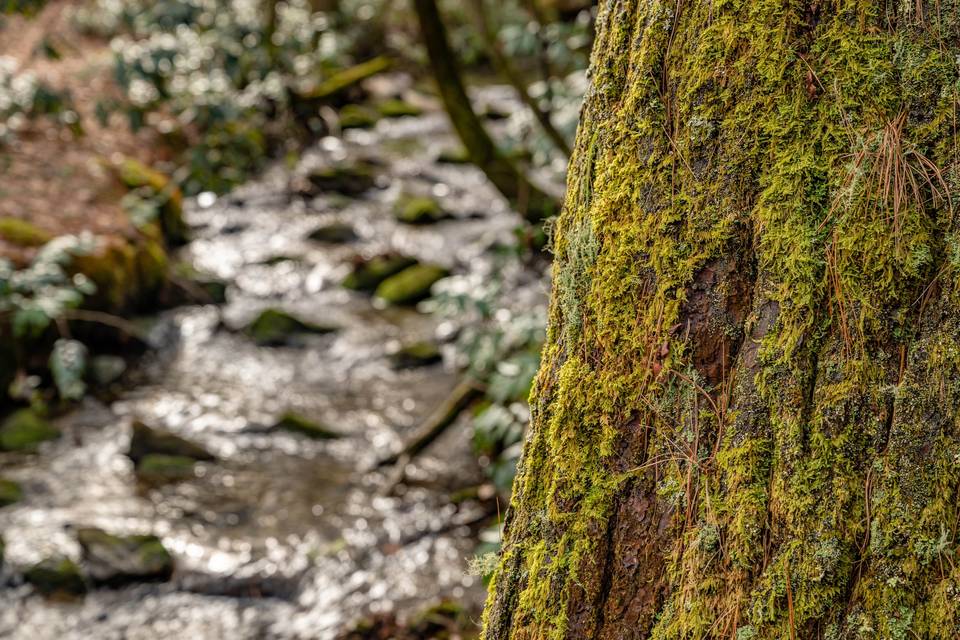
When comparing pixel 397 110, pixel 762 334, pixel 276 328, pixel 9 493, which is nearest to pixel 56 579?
pixel 9 493

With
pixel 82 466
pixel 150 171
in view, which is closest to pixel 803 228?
pixel 82 466

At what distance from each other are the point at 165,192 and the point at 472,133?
3930 millimetres

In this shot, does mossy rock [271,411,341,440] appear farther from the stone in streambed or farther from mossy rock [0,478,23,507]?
mossy rock [0,478,23,507]

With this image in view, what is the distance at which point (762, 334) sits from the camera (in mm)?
1270

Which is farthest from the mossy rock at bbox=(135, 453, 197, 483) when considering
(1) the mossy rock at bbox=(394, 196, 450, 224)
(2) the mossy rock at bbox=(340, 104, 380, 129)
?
(2) the mossy rock at bbox=(340, 104, 380, 129)

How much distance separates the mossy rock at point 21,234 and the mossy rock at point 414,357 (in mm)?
2824

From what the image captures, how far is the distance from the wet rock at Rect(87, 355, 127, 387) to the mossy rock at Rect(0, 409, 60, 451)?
22.5 inches

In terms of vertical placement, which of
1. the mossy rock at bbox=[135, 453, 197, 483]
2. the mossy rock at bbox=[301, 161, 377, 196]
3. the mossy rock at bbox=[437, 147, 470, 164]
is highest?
the mossy rock at bbox=[437, 147, 470, 164]

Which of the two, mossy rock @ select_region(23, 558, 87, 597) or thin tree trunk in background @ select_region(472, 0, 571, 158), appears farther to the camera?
thin tree trunk in background @ select_region(472, 0, 571, 158)

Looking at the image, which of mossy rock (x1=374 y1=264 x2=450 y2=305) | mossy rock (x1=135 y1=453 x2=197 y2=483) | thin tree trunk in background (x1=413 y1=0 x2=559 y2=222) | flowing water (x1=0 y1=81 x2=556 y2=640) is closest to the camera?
flowing water (x1=0 y1=81 x2=556 y2=640)

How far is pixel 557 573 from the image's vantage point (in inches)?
57.4

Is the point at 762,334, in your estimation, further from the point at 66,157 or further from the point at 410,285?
the point at 66,157

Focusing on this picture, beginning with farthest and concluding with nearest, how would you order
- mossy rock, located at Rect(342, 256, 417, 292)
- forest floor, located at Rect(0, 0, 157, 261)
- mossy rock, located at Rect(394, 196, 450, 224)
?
1. mossy rock, located at Rect(394, 196, 450, 224)
2. mossy rock, located at Rect(342, 256, 417, 292)
3. forest floor, located at Rect(0, 0, 157, 261)

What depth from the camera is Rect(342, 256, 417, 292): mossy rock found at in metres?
7.20
